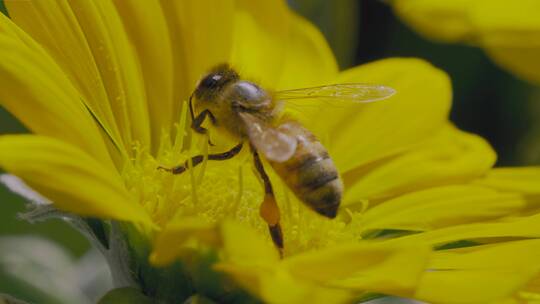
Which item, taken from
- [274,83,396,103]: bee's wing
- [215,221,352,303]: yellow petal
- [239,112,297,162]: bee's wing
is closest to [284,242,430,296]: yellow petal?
[215,221,352,303]: yellow petal

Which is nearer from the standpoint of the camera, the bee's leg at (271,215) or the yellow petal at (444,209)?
the bee's leg at (271,215)

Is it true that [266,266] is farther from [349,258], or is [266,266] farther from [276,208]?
[276,208]

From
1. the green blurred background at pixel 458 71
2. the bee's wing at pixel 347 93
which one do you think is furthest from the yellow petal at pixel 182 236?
the green blurred background at pixel 458 71

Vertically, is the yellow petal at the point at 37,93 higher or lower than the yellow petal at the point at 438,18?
higher

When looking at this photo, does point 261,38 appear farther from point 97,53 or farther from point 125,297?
point 125,297

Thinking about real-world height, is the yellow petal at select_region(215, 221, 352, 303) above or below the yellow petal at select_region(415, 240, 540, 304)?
above

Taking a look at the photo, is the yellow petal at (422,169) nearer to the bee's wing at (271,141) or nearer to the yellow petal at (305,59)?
the yellow petal at (305,59)

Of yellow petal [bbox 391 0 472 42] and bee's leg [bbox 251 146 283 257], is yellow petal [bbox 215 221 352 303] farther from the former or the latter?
yellow petal [bbox 391 0 472 42]

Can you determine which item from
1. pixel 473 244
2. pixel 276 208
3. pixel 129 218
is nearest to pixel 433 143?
pixel 473 244
